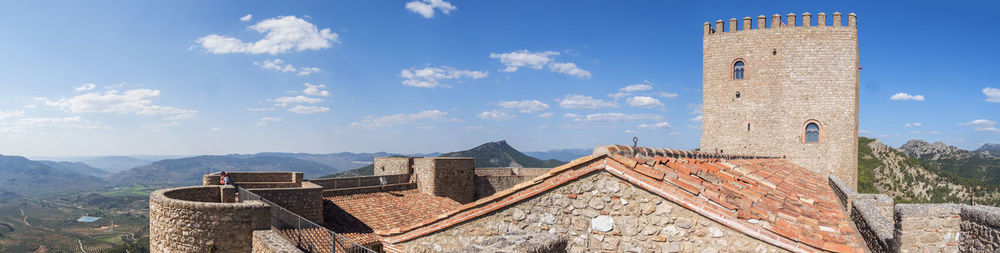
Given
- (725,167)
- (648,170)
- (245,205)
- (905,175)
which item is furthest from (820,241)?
(905,175)

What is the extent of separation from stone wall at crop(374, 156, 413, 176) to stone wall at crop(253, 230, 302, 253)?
12188 millimetres

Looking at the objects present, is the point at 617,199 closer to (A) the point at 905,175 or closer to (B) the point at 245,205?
(B) the point at 245,205

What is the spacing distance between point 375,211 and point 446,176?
513 centimetres

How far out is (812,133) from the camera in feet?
65.1

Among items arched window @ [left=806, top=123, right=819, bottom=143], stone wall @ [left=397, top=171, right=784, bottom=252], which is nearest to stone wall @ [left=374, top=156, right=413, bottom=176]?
arched window @ [left=806, top=123, right=819, bottom=143]

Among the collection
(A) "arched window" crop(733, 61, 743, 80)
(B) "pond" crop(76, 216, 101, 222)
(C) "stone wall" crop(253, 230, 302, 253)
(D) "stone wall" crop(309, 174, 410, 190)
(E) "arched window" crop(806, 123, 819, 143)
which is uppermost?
(A) "arched window" crop(733, 61, 743, 80)

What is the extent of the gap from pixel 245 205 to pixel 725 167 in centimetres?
880

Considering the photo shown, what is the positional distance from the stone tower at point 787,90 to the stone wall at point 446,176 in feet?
34.4

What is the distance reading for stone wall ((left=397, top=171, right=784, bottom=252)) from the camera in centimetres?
518

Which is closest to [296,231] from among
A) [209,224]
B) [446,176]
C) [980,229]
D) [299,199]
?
[209,224]

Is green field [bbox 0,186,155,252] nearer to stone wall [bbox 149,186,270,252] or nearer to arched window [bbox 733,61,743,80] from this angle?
stone wall [bbox 149,186,270,252]

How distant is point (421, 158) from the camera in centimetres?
2192

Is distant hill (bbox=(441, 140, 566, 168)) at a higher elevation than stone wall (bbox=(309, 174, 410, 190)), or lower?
lower

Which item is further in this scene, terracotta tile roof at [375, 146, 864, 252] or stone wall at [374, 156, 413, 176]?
stone wall at [374, 156, 413, 176]
